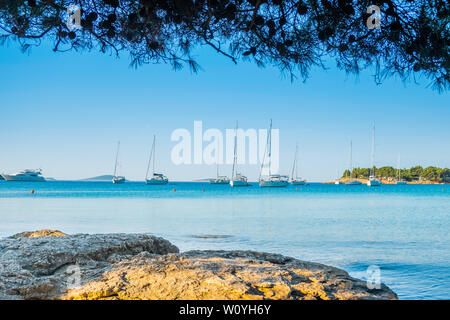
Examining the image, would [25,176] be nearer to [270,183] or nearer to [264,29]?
[270,183]

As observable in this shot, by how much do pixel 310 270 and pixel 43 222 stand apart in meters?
16.9

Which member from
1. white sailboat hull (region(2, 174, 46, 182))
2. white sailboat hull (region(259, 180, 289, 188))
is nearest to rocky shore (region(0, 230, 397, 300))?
white sailboat hull (region(259, 180, 289, 188))

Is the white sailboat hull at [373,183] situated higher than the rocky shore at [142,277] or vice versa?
the white sailboat hull at [373,183]

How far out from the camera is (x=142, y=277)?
3330mm

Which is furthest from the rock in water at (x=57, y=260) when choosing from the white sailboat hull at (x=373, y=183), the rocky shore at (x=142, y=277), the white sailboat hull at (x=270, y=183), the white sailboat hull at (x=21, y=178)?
A: the white sailboat hull at (x=21, y=178)

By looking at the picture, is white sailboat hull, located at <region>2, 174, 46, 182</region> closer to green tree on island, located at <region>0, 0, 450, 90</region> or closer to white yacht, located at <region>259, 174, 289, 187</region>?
white yacht, located at <region>259, 174, 289, 187</region>

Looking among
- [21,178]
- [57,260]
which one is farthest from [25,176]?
[57,260]

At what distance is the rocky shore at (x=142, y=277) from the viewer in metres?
3.09

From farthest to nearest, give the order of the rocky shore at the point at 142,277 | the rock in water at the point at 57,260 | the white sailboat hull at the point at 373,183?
the white sailboat hull at the point at 373,183, the rock in water at the point at 57,260, the rocky shore at the point at 142,277

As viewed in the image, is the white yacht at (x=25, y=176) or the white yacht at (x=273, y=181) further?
the white yacht at (x=25, y=176)

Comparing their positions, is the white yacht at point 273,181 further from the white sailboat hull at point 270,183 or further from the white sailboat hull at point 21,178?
the white sailboat hull at point 21,178

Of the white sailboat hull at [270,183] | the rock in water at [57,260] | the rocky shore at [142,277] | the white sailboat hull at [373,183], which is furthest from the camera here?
the white sailboat hull at [373,183]

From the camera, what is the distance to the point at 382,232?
1606 centimetres
